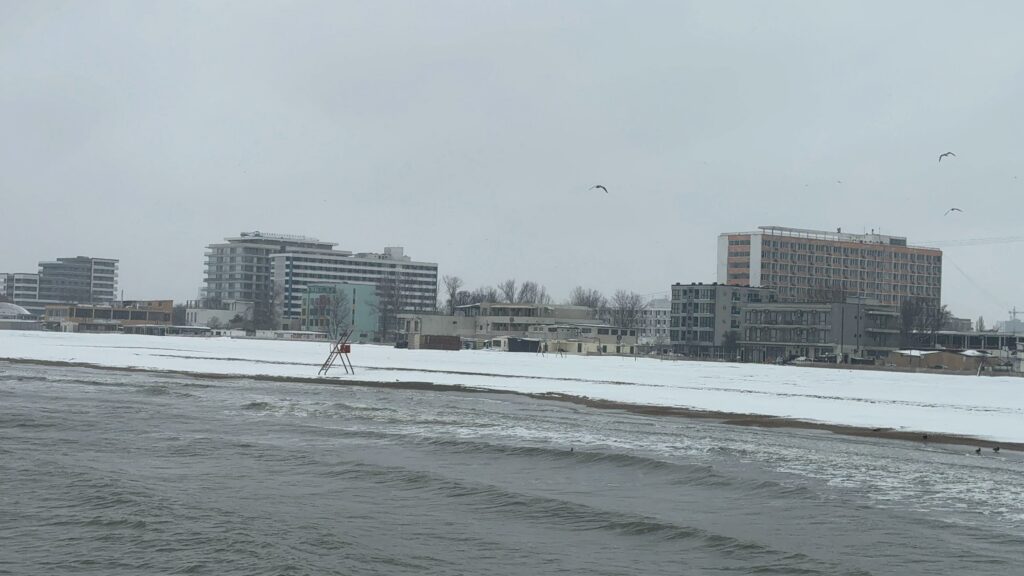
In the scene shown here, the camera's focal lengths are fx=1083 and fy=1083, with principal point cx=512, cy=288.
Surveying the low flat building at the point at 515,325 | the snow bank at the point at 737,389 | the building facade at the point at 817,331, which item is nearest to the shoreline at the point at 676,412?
the snow bank at the point at 737,389

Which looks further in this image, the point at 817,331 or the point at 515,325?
the point at 515,325

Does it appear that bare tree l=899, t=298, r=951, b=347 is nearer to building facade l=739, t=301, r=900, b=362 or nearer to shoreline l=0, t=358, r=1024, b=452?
building facade l=739, t=301, r=900, b=362

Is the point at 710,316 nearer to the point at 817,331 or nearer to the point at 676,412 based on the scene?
the point at 817,331

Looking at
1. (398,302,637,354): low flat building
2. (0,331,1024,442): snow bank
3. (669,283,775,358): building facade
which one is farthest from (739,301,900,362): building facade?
(0,331,1024,442): snow bank

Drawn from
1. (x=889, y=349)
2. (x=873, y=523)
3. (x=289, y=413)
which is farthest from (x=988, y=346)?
(x=873, y=523)

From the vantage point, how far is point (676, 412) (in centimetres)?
4531

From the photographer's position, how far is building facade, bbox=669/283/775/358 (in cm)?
17750

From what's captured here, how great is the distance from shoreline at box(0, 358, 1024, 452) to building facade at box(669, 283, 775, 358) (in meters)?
119

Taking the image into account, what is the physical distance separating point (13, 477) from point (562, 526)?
12.7m

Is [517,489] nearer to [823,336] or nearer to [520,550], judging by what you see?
[520,550]

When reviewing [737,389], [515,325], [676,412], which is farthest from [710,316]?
[676,412]

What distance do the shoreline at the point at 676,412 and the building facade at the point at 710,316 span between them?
11887cm

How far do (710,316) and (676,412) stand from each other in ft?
447

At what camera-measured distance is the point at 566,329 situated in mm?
168250
